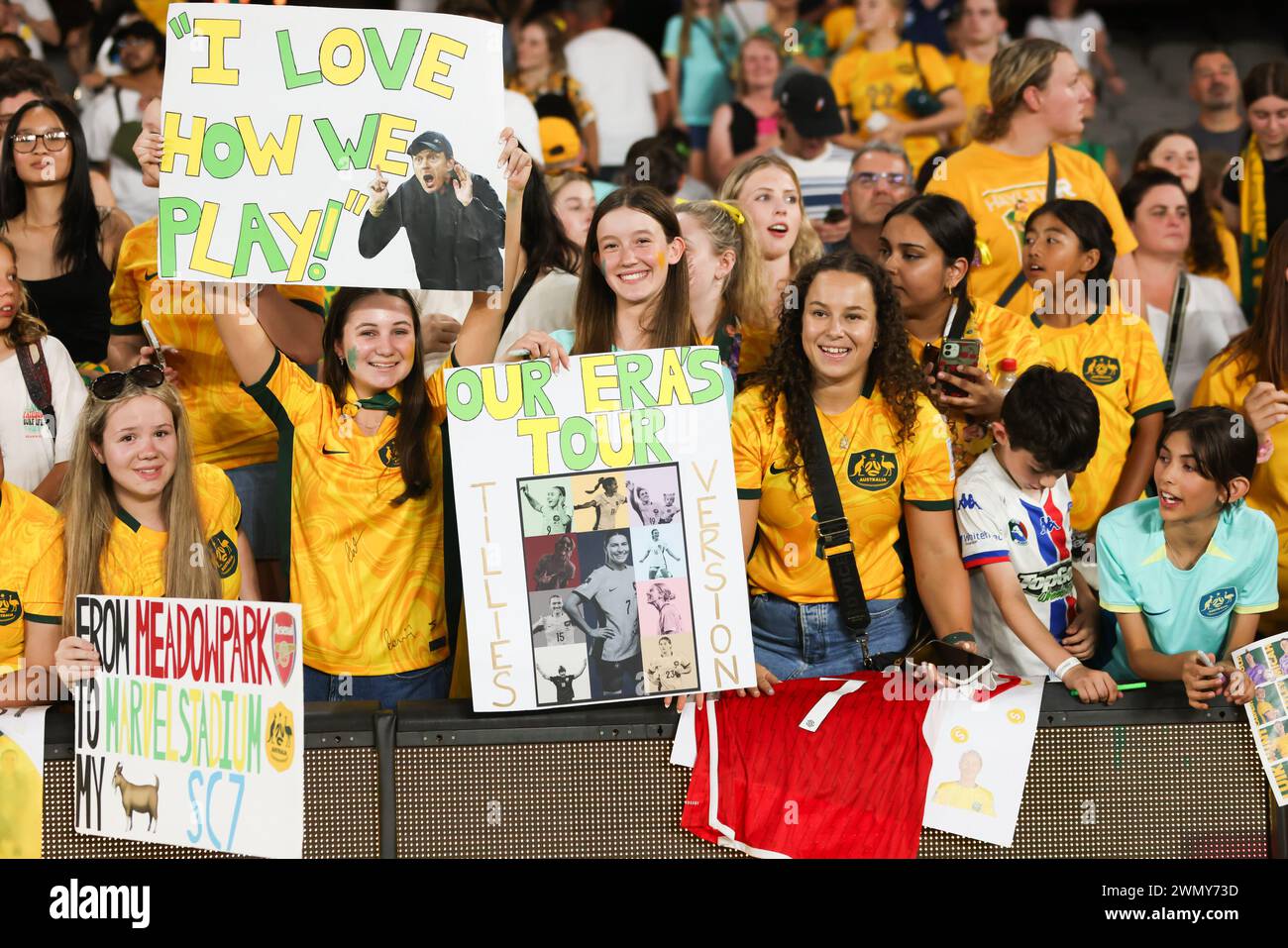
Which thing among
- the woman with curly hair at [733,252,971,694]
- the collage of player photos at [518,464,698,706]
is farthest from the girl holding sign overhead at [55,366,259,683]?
the woman with curly hair at [733,252,971,694]

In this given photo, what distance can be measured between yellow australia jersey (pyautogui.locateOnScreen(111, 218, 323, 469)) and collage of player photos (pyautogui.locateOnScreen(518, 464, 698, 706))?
117 centimetres

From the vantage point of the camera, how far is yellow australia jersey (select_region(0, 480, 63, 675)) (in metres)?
3.59

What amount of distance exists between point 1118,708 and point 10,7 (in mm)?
6411

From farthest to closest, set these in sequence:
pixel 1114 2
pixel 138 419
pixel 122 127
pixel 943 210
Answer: pixel 1114 2 < pixel 122 127 < pixel 943 210 < pixel 138 419

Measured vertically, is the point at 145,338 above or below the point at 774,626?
above

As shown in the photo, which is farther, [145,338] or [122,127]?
[122,127]

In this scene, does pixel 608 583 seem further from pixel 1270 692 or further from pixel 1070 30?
pixel 1070 30

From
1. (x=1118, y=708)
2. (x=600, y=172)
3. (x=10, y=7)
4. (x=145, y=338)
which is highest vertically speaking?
(x=10, y=7)

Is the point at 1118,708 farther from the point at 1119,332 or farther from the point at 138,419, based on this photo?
the point at 138,419

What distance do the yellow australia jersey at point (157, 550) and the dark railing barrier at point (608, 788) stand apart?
14.5 inches

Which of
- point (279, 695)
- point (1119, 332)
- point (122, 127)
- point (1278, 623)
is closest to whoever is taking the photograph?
point (279, 695)

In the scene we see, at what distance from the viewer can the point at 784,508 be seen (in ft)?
12.3

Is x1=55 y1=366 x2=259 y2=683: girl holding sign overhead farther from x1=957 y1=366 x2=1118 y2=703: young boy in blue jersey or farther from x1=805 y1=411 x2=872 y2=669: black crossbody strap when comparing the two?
x1=957 y1=366 x2=1118 y2=703: young boy in blue jersey

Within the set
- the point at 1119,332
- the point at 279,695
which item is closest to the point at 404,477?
the point at 279,695
